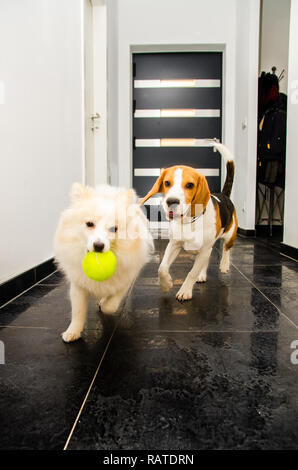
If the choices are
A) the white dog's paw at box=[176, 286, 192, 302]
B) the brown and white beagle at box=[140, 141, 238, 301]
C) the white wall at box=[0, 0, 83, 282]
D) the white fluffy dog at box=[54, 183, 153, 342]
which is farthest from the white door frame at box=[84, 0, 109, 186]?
the white fluffy dog at box=[54, 183, 153, 342]

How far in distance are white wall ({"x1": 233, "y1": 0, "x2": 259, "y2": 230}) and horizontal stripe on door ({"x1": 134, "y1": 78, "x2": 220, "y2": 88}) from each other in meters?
0.57

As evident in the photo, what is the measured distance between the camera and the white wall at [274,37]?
532 centimetres

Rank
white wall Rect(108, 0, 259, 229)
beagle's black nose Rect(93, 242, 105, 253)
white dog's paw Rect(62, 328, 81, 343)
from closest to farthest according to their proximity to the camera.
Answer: beagle's black nose Rect(93, 242, 105, 253), white dog's paw Rect(62, 328, 81, 343), white wall Rect(108, 0, 259, 229)

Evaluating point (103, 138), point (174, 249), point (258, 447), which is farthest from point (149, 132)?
point (258, 447)

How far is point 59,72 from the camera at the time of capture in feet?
8.43

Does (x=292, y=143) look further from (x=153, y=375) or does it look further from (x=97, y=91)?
(x=153, y=375)

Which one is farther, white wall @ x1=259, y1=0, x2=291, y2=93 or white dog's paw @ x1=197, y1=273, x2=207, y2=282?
white wall @ x1=259, y1=0, x2=291, y2=93

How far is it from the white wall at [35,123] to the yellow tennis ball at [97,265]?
0.76 metres

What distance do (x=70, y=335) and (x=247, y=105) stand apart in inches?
178

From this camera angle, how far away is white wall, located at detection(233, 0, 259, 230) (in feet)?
15.6

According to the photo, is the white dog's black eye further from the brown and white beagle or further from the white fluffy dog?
the brown and white beagle

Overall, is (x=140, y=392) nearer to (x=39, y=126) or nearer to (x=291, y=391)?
(x=291, y=391)

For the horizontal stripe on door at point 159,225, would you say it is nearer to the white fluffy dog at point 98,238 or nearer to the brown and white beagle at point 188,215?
the brown and white beagle at point 188,215

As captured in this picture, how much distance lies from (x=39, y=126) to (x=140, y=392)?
1.76 meters
